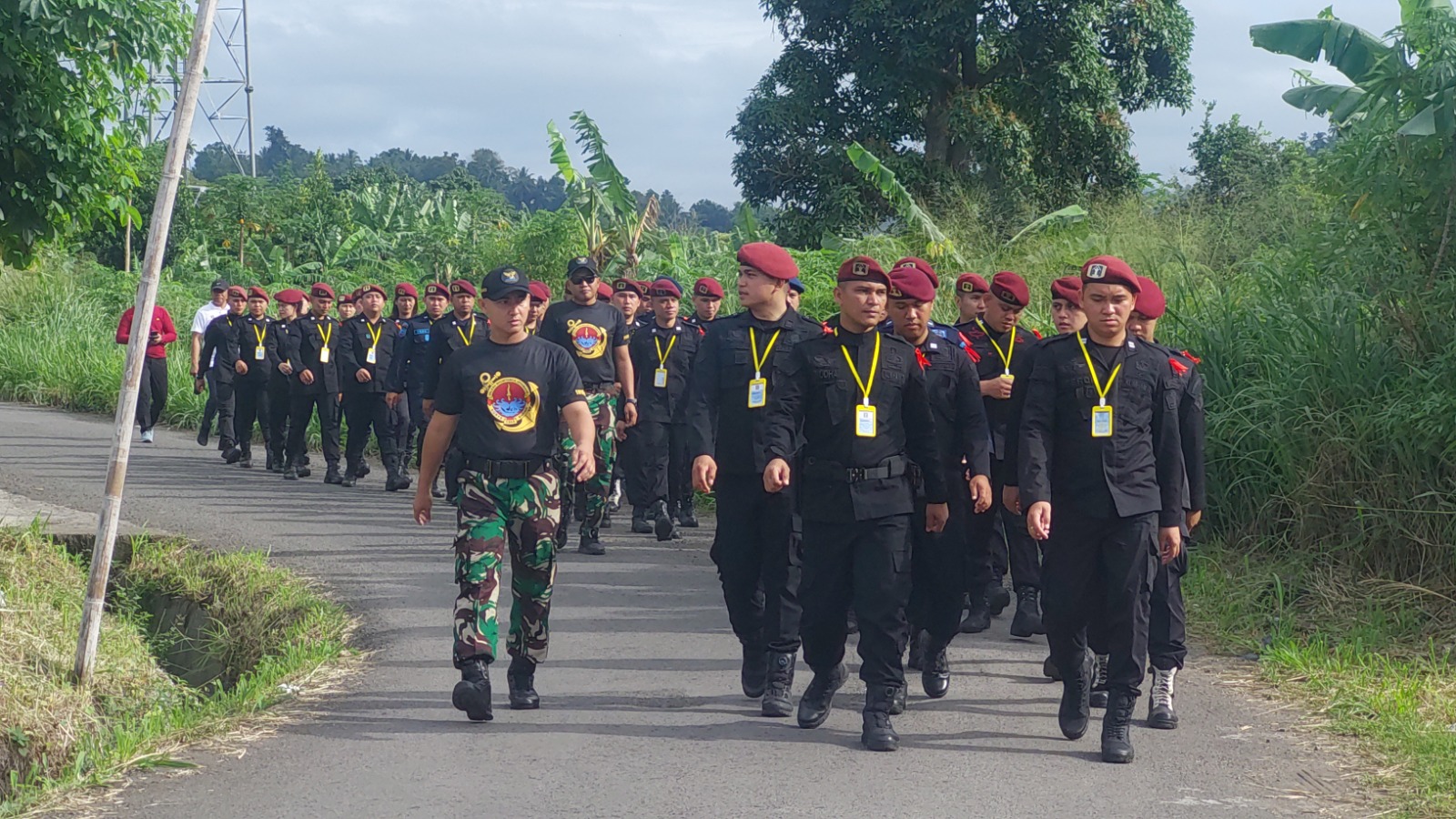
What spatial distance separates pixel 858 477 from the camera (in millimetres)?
6715

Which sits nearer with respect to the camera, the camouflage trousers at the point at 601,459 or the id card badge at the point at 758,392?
the id card badge at the point at 758,392

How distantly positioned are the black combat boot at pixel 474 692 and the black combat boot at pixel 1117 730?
265cm

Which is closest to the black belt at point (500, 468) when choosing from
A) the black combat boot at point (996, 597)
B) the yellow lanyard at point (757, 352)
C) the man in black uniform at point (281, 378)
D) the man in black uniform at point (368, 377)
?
the yellow lanyard at point (757, 352)

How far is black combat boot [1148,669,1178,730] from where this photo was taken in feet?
23.2

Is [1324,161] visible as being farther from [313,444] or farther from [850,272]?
[313,444]

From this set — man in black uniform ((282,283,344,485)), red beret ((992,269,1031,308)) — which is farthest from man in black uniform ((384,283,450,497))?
red beret ((992,269,1031,308))

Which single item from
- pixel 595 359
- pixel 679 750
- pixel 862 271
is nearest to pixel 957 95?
pixel 595 359

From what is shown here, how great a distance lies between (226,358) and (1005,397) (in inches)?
489

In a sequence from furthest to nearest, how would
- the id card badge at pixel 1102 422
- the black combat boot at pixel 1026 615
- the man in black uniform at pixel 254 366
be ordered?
1. the man in black uniform at pixel 254 366
2. the black combat boot at pixel 1026 615
3. the id card badge at pixel 1102 422

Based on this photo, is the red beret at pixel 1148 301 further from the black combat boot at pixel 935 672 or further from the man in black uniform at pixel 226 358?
the man in black uniform at pixel 226 358

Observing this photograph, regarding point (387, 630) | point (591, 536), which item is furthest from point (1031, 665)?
point (591, 536)

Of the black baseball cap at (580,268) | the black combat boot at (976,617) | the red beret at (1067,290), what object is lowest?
the black combat boot at (976,617)

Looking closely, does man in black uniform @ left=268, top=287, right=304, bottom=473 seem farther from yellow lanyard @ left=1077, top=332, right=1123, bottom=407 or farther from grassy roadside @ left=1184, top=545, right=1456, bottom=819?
yellow lanyard @ left=1077, top=332, right=1123, bottom=407

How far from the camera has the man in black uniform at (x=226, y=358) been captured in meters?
18.3
